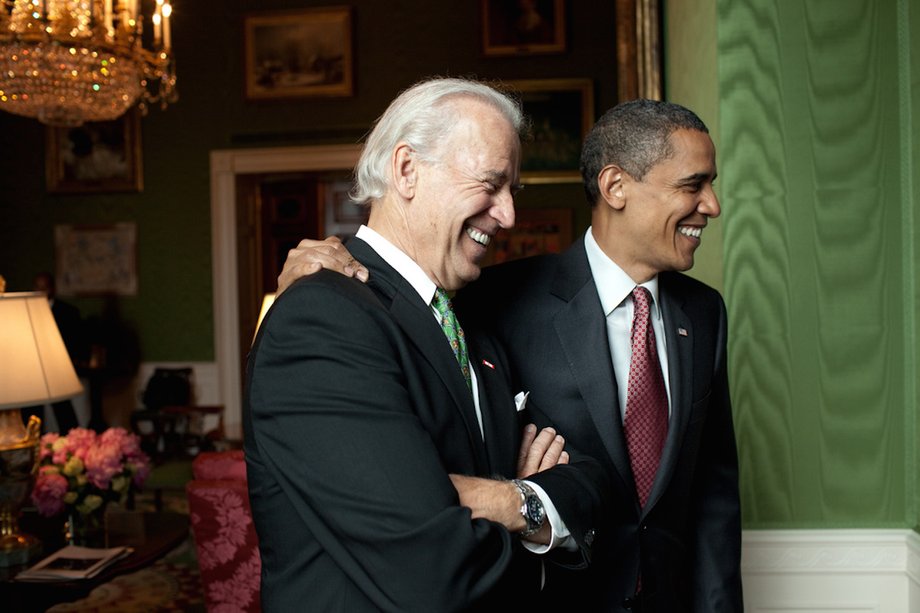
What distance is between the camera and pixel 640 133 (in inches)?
86.9

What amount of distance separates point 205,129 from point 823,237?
26.0ft

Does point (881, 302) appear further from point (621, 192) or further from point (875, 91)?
point (621, 192)

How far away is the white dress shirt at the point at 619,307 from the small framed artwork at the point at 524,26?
6.99 m

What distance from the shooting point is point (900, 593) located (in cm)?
291

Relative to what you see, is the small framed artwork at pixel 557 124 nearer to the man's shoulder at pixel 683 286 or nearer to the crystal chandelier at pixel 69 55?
the crystal chandelier at pixel 69 55

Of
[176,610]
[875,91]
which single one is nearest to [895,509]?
[875,91]

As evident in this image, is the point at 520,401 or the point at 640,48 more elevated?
the point at 640,48

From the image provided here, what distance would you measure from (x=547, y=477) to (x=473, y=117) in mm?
674

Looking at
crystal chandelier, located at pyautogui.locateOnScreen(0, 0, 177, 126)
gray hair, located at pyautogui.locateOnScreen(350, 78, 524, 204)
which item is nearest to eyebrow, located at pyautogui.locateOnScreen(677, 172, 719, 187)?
gray hair, located at pyautogui.locateOnScreen(350, 78, 524, 204)

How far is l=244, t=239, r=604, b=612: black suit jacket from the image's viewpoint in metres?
1.42

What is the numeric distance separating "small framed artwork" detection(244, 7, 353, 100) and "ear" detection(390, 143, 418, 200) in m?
7.80

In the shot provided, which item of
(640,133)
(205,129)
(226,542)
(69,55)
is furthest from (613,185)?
(205,129)

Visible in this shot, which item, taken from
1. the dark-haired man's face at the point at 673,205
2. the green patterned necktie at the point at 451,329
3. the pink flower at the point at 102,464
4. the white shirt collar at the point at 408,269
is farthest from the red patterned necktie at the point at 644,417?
the pink flower at the point at 102,464

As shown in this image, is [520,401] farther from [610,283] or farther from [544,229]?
[544,229]
